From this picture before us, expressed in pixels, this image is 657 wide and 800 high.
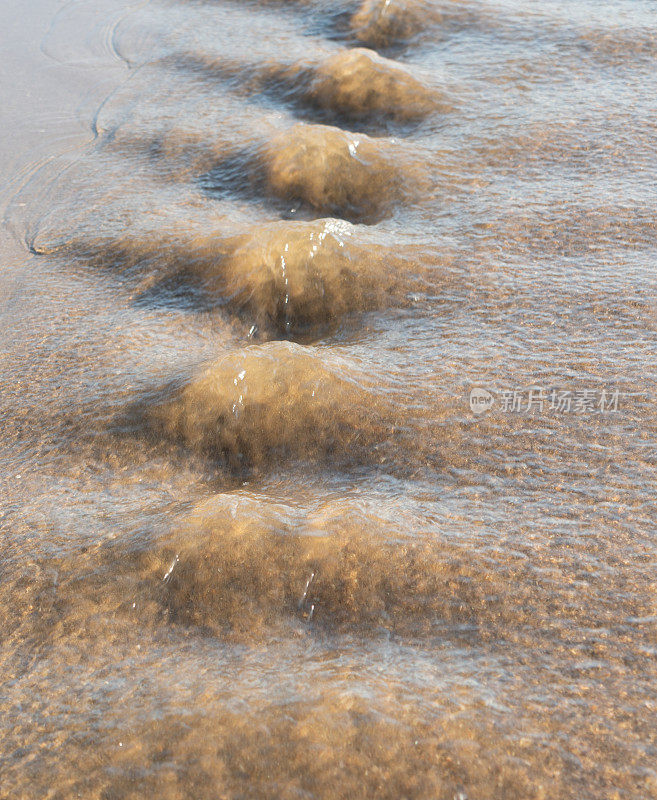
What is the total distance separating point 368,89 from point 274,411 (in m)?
2.23

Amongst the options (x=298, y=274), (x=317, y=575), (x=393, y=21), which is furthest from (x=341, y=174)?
(x=317, y=575)

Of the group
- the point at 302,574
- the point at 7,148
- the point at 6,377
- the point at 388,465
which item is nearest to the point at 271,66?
the point at 7,148

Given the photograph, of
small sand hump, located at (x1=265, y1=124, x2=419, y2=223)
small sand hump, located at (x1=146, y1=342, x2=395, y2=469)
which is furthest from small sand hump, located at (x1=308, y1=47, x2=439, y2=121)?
small sand hump, located at (x1=146, y1=342, x2=395, y2=469)

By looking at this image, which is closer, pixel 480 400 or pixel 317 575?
pixel 317 575

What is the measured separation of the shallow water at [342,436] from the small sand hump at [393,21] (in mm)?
525

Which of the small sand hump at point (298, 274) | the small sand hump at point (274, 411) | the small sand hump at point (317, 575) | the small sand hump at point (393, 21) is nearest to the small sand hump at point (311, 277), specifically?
the small sand hump at point (298, 274)

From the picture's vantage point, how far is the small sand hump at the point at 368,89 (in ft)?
11.5

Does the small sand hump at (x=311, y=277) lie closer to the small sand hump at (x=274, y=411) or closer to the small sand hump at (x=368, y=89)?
the small sand hump at (x=274, y=411)

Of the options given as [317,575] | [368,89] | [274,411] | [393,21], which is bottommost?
[317,575]

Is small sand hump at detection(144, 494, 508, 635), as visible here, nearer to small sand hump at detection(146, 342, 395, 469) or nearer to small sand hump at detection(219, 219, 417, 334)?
small sand hump at detection(146, 342, 395, 469)

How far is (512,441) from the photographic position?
1918 mm

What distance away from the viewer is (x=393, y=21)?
4285 millimetres

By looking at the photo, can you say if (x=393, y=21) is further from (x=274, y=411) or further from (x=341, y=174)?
(x=274, y=411)

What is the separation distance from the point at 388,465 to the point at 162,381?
2.51 feet
